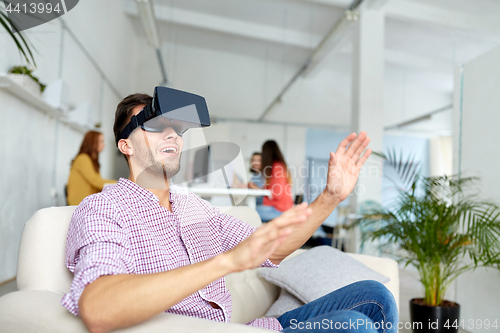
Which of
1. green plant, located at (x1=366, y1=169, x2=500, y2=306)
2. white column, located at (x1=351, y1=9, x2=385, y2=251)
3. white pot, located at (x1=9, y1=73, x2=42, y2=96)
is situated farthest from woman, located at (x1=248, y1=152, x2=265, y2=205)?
white pot, located at (x1=9, y1=73, x2=42, y2=96)

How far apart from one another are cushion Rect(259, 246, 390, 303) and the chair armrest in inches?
33.6

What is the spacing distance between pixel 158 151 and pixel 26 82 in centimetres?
254

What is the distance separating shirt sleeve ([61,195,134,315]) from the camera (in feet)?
2.52

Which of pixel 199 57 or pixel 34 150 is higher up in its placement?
pixel 199 57

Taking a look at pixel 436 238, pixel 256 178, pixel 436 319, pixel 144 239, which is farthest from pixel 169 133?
pixel 256 178

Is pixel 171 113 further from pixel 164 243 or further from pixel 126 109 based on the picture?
pixel 164 243

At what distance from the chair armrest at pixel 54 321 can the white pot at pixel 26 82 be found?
8.00 feet

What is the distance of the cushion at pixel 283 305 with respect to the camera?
1.61 m

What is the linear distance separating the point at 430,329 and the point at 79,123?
416 centimetres

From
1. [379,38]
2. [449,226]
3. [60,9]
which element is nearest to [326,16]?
[379,38]

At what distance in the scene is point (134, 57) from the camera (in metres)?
8.88

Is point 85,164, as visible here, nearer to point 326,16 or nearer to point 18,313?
point 18,313

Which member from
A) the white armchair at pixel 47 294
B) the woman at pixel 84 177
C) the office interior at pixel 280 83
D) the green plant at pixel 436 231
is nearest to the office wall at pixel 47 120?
the office interior at pixel 280 83

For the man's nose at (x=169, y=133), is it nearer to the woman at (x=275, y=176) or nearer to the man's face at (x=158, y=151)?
the man's face at (x=158, y=151)
